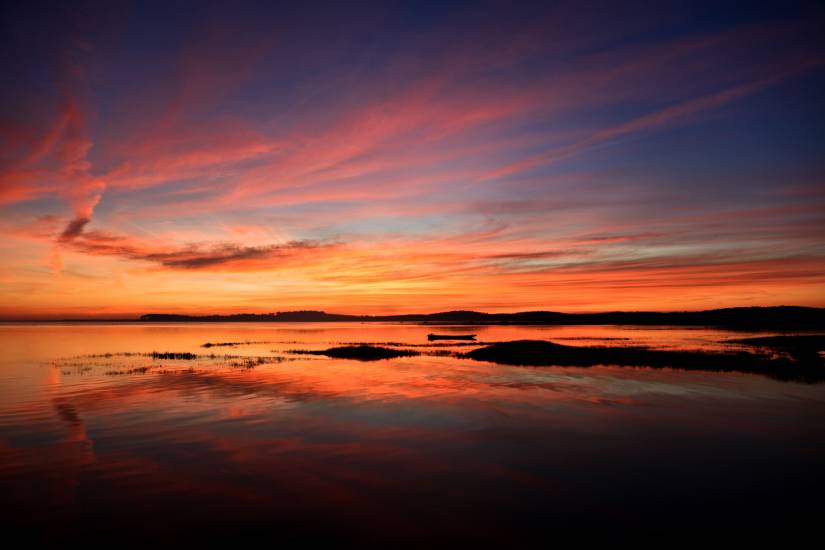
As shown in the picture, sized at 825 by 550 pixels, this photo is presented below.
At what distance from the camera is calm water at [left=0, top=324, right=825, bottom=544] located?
495 inches

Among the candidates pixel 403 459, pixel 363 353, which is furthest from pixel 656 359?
pixel 403 459

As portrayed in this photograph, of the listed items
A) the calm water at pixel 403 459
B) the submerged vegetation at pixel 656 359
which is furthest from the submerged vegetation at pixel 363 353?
the calm water at pixel 403 459

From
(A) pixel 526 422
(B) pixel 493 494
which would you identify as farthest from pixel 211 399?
(B) pixel 493 494

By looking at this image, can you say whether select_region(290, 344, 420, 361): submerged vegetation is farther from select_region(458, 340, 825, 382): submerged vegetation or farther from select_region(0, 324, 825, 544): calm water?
select_region(0, 324, 825, 544): calm water

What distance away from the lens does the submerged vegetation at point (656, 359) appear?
134 feet

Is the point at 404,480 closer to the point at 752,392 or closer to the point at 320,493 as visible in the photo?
the point at 320,493

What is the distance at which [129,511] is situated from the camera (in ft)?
42.1

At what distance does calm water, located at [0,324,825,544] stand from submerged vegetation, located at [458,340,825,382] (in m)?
8.90

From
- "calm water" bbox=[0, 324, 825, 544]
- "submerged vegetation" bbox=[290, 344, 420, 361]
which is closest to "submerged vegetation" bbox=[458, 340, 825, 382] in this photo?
"calm water" bbox=[0, 324, 825, 544]

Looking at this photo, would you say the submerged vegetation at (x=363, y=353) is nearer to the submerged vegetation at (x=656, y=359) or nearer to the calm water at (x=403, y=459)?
the submerged vegetation at (x=656, y=359)

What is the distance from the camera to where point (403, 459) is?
17.8 m

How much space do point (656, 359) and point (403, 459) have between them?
42.2 meters

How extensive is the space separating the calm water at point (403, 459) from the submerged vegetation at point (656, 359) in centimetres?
890

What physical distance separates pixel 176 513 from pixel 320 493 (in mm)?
4013
